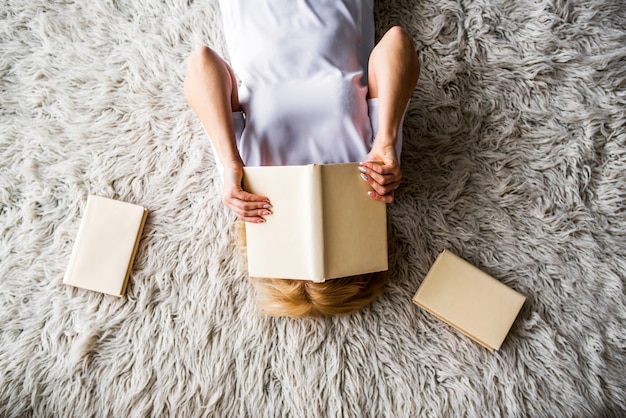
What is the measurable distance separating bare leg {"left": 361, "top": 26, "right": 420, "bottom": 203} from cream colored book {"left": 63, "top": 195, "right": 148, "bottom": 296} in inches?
20.1

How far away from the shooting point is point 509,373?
2.58 ft

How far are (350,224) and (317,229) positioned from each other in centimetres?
5

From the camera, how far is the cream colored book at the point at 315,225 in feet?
1.86

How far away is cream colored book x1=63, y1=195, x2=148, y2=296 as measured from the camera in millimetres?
797

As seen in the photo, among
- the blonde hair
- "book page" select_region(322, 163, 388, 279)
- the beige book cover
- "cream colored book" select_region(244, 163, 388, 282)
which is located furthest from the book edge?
the beige book cover

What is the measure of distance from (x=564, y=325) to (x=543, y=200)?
0.86 feet

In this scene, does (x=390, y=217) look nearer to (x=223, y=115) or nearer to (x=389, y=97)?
(x=389, y=97)

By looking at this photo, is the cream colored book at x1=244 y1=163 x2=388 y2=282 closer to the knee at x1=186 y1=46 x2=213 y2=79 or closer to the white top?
the white top

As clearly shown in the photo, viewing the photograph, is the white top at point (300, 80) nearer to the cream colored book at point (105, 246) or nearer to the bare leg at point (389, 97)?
the bare leg at point (389, 97)

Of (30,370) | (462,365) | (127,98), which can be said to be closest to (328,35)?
(127,98)

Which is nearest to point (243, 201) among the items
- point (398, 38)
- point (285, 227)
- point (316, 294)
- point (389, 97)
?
point (285, 227)

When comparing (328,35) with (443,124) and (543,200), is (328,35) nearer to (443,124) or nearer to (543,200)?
(443,124)

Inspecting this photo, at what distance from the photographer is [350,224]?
1.92 ft

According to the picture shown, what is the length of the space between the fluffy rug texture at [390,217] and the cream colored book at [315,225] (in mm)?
237
